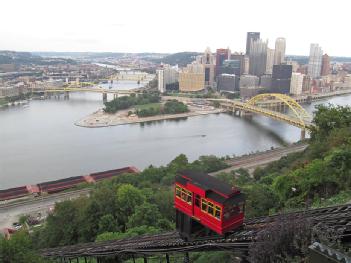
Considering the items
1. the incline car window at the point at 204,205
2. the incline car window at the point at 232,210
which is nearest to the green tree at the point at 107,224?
the incline car window at the point at 204,205

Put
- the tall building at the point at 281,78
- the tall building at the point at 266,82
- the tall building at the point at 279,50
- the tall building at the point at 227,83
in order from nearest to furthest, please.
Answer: the tall building at the point at 281,78
the tall building at the point at 227,83
the tall building at the point at 266,82
the tall building at the point at 279,50

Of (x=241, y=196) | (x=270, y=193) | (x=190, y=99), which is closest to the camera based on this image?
(x=241, y=196)

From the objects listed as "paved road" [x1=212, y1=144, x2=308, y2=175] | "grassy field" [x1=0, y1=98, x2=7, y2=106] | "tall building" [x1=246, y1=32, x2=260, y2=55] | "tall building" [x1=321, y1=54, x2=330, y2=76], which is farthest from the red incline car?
"tall building" [x1=321, y1=54, x2=330, y2=76]

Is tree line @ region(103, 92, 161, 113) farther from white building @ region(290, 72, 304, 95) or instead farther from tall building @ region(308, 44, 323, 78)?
tall building @ region(308, 44, 323, 78)

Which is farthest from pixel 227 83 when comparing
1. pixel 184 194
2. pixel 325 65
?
pixel 184 194

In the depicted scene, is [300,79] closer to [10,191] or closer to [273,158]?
[273,158]

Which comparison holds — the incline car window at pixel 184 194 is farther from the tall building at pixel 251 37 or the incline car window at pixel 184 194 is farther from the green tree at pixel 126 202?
the tall building at pixel 251 37

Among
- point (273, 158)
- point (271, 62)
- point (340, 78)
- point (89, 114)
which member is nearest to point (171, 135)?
point (273, 158)
